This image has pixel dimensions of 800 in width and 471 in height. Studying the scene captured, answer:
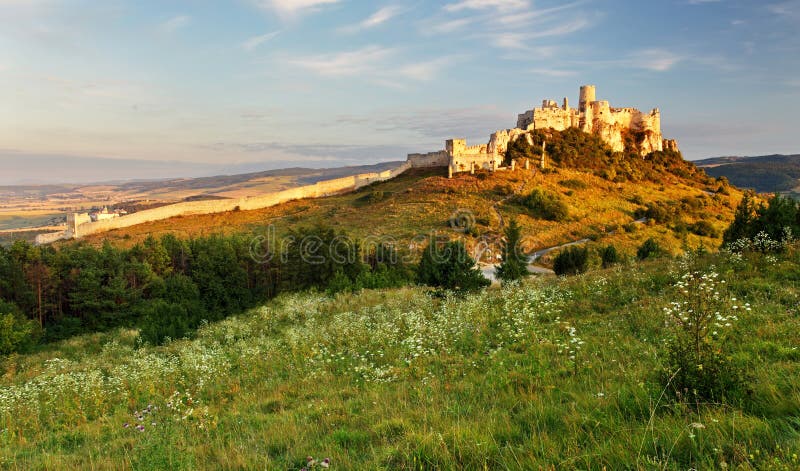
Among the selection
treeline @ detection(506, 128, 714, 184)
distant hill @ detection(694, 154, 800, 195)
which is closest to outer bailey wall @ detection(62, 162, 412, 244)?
treeline @ detection(506, 128, 714, 184)

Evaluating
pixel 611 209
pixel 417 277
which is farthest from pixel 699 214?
pixel 417 277

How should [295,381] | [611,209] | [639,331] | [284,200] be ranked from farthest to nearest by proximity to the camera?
[284,200], [611,209], [295,381], [639,331]

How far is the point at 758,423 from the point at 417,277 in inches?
1014

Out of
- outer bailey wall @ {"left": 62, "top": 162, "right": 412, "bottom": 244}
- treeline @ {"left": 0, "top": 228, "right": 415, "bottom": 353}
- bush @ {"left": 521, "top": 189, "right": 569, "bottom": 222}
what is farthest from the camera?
outer bailey wall @ {"left": 62, "top": 162, "right": 412, "bottom": 244}

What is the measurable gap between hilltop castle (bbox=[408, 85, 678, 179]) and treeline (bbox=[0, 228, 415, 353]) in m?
42.0

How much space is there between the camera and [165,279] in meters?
32.6

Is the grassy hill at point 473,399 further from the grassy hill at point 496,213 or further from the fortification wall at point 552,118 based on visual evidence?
the fortification wall at point 552,118

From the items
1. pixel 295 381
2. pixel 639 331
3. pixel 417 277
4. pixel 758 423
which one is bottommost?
pixel 417 277

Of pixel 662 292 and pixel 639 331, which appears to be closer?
pixel 639 331

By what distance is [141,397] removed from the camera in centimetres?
885

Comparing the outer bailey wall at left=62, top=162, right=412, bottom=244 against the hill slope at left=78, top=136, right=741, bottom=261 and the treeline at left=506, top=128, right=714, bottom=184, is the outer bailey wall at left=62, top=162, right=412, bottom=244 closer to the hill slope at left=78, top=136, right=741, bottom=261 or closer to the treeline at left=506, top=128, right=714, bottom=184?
the hill slope at left=78, top=136, right=741, bottom=261

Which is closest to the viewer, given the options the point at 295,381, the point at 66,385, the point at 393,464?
the point at 393,464

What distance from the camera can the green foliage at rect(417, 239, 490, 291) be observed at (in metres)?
23.6

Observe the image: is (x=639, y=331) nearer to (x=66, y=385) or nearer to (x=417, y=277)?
(x=66, y=385)
